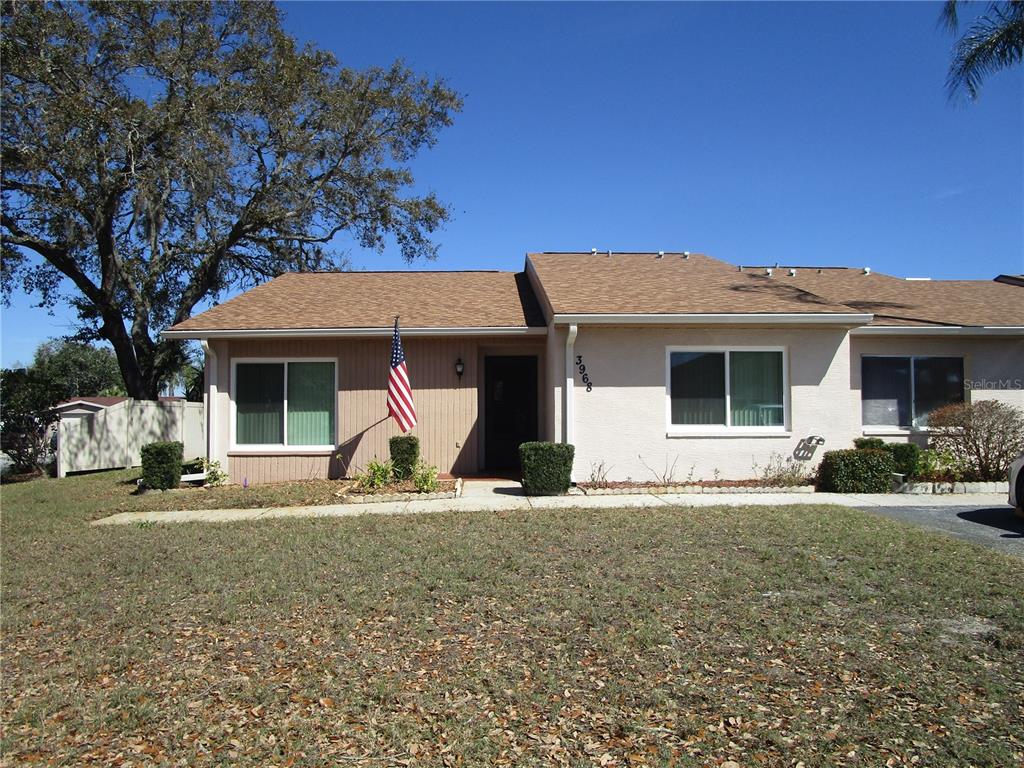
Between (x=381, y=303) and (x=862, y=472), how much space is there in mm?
9226

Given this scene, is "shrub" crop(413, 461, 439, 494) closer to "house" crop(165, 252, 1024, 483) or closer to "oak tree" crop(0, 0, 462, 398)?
"house" crop(165, 252, 1024, 483)

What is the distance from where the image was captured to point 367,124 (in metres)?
23.5

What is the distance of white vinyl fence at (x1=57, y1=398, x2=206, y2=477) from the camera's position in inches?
656

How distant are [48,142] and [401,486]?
13876 millimetres

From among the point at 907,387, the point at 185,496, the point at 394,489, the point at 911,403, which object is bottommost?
the point at 185,496

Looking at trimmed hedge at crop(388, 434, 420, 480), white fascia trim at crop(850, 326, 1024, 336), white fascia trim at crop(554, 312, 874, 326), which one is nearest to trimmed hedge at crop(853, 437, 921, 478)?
white fascia trim at crop(554, 312, 874, 326)

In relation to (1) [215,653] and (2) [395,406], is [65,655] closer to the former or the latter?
(1) [215,653]

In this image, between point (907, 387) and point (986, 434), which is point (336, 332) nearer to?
point (907, 387)

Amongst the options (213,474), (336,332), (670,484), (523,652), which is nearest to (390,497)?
(336,332)

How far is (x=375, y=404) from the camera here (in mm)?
12781

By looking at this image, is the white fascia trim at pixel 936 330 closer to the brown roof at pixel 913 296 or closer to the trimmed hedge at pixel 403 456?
the brown roof at pixel 913 296

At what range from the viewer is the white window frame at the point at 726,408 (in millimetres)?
11290

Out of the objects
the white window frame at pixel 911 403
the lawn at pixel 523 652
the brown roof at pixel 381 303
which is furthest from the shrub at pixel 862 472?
the brown roof at pixel 381 303

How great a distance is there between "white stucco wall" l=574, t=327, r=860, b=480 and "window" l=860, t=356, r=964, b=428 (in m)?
1.73
